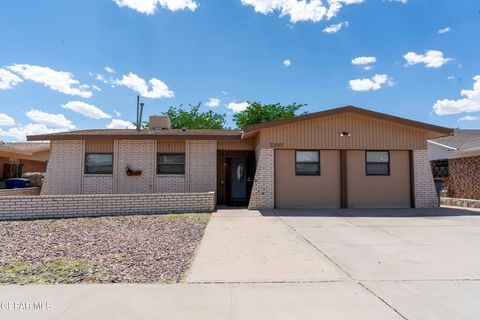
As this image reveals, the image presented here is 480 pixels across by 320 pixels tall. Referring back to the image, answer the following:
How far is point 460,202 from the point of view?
47.6 feet

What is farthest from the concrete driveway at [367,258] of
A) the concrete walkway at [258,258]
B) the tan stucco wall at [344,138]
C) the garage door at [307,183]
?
the tan stucco wall at [344,138]

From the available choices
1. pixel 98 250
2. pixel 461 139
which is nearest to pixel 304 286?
pixel 98 250

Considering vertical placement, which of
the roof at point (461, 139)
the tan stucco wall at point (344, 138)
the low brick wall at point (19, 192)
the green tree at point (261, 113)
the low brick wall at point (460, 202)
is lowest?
the low brick wall at point (460, 202)

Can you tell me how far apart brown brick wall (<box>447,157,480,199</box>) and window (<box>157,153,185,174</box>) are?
12.9 m

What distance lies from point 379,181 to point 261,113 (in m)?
26.1

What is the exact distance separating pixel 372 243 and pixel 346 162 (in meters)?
6.41

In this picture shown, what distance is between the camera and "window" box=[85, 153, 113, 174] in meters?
13.9

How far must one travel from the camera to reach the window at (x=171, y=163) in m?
13.9

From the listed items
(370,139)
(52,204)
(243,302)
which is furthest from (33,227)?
(370,139)

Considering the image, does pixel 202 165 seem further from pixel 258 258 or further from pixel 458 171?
pixel 458 171

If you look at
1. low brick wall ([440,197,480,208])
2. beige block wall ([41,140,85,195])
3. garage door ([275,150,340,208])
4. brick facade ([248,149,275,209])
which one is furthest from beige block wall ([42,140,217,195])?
low brick wall ([440,197,480,208])

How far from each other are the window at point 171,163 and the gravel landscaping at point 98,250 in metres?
4.26

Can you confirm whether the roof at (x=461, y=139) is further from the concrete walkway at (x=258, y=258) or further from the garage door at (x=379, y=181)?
the concrete walkway at (x=258, y=258)

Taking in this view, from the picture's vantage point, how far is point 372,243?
6832 mm
